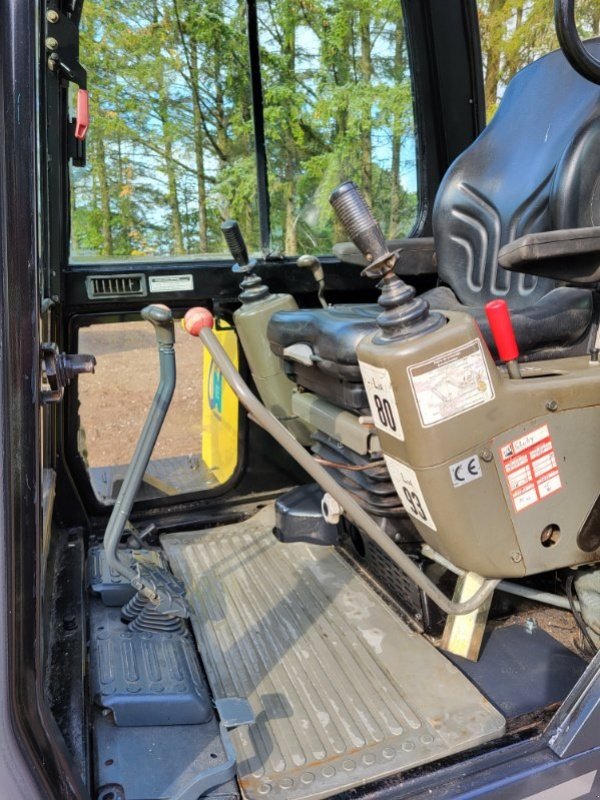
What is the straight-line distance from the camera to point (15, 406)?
0.67 m

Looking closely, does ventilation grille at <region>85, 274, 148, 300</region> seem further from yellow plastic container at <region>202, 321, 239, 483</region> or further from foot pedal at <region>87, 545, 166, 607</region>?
foot pedal at <region>87, 545, 166, 607</region>

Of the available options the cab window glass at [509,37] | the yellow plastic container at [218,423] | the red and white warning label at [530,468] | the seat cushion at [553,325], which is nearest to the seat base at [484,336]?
the seat cushion at [553,325]

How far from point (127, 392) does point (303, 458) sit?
3.41 ft

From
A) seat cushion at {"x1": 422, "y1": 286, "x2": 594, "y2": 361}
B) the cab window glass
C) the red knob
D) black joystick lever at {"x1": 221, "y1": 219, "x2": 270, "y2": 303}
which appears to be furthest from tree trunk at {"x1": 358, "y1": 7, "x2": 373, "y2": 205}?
the red knob

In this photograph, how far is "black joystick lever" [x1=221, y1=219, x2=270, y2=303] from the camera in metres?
1.91

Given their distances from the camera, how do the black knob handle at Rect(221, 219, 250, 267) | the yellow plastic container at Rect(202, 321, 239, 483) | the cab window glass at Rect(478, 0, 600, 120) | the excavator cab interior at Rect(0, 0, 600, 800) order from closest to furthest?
the excavator cab interior at Rect(0, 0, 600, 800) < the black knob handle at Rect(221, 219, 250, 267) < the cab window glass at Rect(478, 0, 600, 120) < the yellow plastic container at Rect(202, 321, 239, 483)

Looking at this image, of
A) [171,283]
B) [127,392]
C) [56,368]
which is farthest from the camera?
[127,392]

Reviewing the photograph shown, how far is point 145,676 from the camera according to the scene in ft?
4.18

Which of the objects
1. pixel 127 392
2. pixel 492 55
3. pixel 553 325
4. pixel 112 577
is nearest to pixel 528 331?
pixel 553 325

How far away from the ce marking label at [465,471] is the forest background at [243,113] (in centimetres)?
127

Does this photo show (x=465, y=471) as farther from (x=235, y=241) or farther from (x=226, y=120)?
(x=226, y=120)

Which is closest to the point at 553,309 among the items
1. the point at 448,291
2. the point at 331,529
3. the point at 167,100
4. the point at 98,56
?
the point at 448,291

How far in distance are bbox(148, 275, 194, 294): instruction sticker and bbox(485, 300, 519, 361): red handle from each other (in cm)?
116

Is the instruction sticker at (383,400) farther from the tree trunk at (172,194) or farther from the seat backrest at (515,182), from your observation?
the tree trunk at (172,194)
